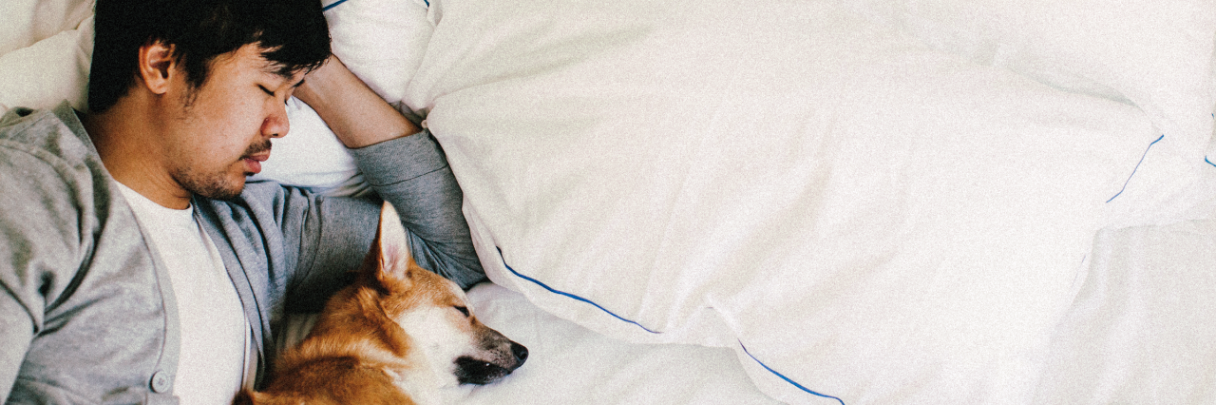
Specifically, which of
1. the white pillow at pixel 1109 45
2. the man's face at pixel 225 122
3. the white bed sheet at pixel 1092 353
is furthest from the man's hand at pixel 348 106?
the white pillow at pixel 1109 45

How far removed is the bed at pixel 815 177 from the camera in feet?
3.02

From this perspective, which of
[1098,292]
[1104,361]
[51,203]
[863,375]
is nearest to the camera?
[51,203]

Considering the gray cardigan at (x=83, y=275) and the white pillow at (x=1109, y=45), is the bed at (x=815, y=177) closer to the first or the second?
the white pillow at (x=1109, y=45)

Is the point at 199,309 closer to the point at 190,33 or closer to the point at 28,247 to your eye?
the point at 28,247

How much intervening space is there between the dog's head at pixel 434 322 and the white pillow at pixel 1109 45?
0.98 m

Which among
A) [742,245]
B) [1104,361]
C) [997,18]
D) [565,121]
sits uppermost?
[997,18]

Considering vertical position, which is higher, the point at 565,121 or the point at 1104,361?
the point at 565,121

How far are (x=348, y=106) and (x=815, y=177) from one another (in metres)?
0.88

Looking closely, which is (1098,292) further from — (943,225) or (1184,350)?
(943,225)

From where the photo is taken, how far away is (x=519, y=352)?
1.16 meters

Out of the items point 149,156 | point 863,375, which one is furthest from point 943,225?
point 149,156

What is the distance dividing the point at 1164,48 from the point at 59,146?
1.69 meters

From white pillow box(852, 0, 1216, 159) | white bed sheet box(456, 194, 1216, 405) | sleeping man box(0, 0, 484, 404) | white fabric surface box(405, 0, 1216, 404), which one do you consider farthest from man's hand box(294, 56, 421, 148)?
white pillow box(852, 0, 1216, 159)

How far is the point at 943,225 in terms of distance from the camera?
Result: 0.91 metres
